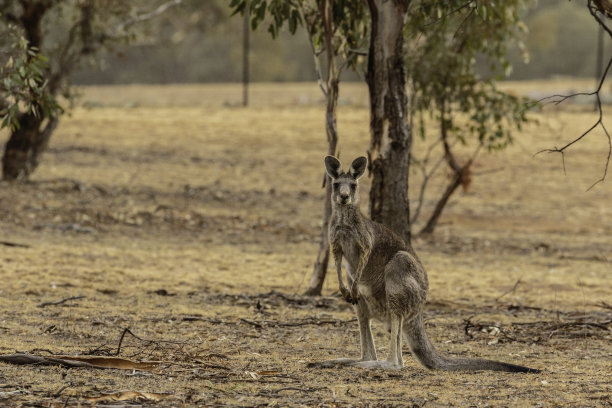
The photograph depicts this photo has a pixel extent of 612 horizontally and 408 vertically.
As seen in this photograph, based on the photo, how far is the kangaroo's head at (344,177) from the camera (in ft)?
18.1

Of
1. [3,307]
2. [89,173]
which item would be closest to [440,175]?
[89,173]

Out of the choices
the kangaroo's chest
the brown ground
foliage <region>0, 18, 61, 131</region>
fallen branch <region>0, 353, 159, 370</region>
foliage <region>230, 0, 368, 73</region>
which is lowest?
the brown ground

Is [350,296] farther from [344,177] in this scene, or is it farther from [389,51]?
[389,51]

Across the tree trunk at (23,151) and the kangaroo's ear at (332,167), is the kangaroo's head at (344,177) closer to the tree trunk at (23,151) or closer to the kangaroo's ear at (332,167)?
the kangaroo's ear at (332,167)

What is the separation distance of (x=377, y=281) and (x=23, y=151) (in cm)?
A: 1186

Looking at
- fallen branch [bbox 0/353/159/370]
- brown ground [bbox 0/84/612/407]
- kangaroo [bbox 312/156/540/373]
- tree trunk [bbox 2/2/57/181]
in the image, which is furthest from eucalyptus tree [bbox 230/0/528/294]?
tree trunk [bbox 2/2/57/181]

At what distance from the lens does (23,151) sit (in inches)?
636

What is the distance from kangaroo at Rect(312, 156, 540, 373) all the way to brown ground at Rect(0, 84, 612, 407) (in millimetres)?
117

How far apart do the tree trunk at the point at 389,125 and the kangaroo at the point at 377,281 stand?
2391 mm

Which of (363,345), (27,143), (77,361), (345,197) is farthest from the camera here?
(27,143)

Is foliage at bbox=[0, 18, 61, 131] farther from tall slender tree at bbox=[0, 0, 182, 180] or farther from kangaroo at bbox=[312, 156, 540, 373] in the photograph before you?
tall slender tree at bbox=[0, 0, 182, 180]

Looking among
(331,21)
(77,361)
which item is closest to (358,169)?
(77,361)

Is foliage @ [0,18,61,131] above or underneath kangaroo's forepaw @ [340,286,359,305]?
above

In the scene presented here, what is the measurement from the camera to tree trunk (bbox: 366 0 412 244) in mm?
8266
